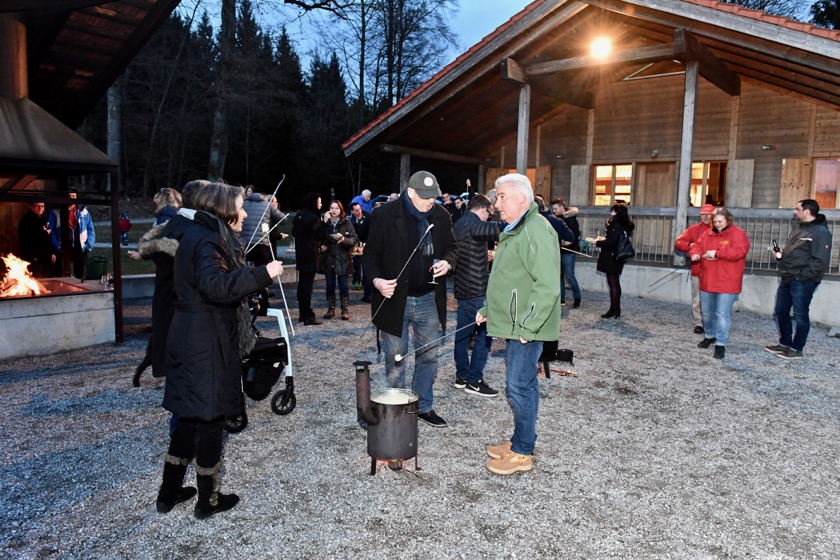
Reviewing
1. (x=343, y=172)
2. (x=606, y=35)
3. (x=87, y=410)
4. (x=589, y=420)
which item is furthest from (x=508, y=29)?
(x=343, y=172)

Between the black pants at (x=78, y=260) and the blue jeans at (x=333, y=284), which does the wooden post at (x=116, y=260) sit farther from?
the black pants at (x=78, y=260)

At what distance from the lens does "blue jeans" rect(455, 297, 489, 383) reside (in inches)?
211

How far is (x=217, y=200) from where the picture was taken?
3.01 m

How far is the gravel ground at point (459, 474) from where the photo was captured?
296 centimetres

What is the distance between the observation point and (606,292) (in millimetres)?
12156

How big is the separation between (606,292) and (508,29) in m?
5.81

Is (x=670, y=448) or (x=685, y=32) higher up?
(x=685, y=32)

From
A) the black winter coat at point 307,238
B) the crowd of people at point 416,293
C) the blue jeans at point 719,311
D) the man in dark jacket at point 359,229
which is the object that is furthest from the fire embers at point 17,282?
the blue jeans at point 719,311

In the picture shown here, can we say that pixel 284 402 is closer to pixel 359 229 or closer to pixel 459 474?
pixel 459 474

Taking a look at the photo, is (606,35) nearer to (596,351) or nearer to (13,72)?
(596,351)

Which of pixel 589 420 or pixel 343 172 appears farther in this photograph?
pixel 343 172

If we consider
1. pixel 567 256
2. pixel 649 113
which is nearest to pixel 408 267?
pixel 567 256

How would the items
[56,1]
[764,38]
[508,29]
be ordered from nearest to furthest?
[56,1] < [764,38] < [508,29]

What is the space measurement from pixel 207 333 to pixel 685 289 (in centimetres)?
1010
